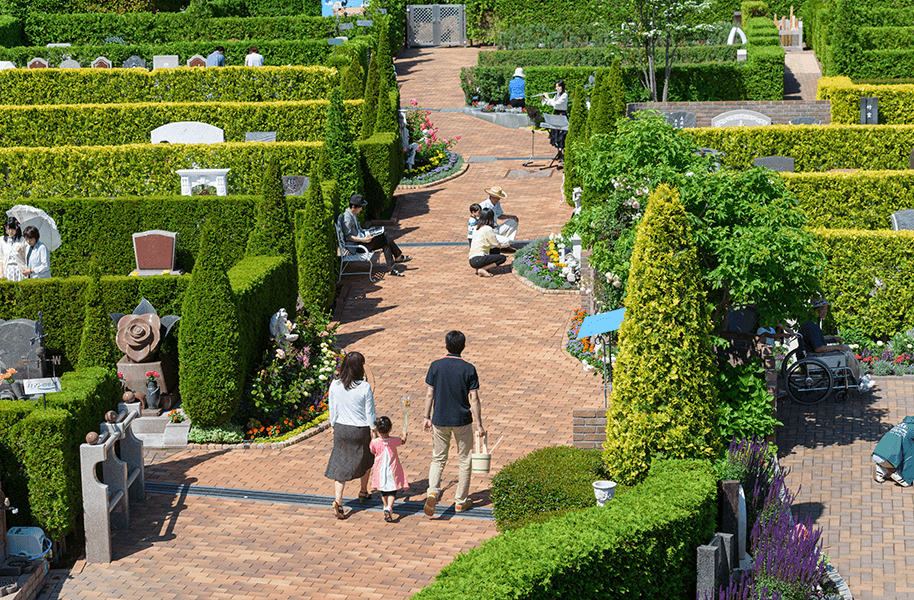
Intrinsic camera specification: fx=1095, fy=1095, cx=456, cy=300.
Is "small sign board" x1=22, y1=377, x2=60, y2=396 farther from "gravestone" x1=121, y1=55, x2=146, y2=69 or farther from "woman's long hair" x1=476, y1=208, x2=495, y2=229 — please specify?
"gravestone" x1=121, y1=55, x2=146, y2=69

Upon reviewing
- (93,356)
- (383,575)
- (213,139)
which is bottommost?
(383,575)

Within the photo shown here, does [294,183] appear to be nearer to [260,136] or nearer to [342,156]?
[342,156]

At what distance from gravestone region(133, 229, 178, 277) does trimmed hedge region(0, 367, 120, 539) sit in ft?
26.9

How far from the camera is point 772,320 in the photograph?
1204cm

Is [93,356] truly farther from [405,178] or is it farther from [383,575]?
[405,178]

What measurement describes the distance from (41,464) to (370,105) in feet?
49.8

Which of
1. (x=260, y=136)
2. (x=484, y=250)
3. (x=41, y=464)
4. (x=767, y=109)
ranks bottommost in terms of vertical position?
(x=41, y=464)

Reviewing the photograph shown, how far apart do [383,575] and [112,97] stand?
21968mm

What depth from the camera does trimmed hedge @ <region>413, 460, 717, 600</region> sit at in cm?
788

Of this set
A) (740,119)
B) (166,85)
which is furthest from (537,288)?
(166,85)

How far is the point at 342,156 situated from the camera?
2069 centimetres

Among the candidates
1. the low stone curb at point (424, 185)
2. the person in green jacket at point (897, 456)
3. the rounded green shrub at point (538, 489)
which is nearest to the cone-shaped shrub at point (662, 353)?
the rounded green shrub at point (538, 489)

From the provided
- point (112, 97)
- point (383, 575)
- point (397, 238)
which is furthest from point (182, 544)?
point (112, 97)

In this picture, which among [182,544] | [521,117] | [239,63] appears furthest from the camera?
[239,63]
